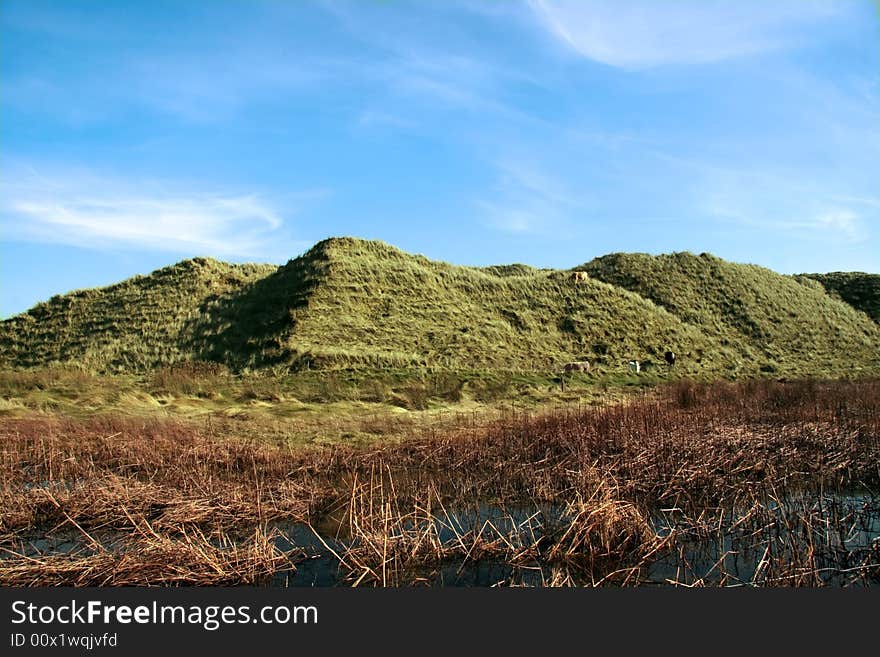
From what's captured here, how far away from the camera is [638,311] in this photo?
160ft

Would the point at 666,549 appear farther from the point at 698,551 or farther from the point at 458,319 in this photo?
the point at 458,319

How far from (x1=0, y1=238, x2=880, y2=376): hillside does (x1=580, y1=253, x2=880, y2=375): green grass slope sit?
223 mm

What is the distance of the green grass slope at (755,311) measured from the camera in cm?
4662

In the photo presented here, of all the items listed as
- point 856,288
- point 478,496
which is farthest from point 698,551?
point 856,288

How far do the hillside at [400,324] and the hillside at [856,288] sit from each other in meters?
10.9

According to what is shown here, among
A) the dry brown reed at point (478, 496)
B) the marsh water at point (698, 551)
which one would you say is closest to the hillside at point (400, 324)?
the dry brown reed at point (478, 496)

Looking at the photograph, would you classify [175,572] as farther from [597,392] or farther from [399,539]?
[597,392]

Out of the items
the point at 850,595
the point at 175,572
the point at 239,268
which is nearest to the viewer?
the point at 850,595

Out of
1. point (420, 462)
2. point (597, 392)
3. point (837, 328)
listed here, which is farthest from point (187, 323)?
point (837, 328)

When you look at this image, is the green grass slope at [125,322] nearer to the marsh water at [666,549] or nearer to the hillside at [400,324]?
the hillside at [400,324]

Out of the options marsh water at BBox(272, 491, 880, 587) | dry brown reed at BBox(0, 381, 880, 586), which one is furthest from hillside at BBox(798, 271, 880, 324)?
marsh water at BBox(272, 491, 880, 587)

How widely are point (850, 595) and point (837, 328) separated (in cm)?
5924

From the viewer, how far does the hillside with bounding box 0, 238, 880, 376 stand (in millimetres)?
36500

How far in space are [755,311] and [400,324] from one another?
113 ft
